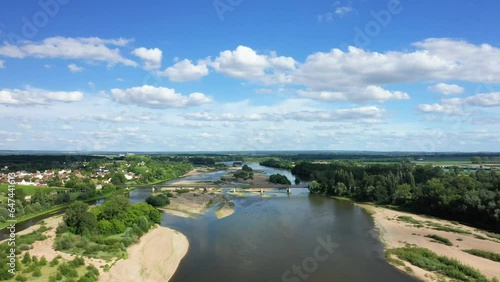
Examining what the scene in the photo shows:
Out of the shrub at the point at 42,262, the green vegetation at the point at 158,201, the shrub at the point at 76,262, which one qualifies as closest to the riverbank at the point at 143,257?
the shrub at the point at 76,262

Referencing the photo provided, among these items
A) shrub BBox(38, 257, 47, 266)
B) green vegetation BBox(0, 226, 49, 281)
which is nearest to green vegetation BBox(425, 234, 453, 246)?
shrub BBox(38, 257, 47, 266)

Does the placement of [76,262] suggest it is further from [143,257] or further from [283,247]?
[283,247]

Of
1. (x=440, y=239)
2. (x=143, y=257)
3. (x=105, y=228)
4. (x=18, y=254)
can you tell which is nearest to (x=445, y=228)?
(x=440, y=239)

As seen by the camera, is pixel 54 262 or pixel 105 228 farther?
pixel 105 228

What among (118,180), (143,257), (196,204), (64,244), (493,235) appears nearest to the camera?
(64,244)

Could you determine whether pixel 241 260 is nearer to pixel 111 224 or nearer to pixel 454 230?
pixel 111 224

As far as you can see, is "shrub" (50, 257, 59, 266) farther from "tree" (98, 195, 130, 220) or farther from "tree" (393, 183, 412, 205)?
"tree" (393, 183, 412, 205)
